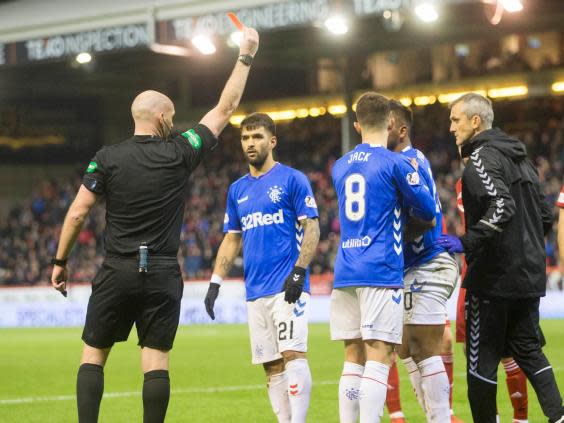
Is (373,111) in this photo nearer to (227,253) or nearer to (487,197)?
(487,197)

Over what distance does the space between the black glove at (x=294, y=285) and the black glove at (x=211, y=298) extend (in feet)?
2.39

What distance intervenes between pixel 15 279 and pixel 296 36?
441 inches

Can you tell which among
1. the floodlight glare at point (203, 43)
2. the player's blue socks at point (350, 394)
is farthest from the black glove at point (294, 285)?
the floodlight glare at point (203, 43)

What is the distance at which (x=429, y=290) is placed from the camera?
23.2 ft

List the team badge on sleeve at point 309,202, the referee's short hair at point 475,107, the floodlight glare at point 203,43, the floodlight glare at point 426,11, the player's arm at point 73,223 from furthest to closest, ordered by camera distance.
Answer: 1. the floodlight glare at point 203,43
2. the floodlight glare at point 426,11
3. the team badge on sleeve at point 309,202
4. the referee's short hair at point 475,107
5. the player's arm at point 73,223

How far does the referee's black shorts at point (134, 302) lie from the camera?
6.34 metres

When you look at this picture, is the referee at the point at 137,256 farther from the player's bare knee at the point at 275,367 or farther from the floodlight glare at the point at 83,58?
the floodlight glare at the point at 83,58

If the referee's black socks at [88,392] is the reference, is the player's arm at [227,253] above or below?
above

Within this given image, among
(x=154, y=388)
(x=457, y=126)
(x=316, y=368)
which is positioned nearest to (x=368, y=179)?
(x=457, y=126)

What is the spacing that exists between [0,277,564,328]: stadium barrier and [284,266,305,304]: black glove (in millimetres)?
16591

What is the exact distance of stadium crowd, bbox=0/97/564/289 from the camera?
92.1ft

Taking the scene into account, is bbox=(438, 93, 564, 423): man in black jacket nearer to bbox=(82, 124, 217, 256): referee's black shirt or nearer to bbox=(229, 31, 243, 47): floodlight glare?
bbox=(82, 124, 217, 256): referee's black shirt

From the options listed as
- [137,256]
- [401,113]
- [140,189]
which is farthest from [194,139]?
[401,113]

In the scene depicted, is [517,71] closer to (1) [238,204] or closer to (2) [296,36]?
(2) [296,36]
